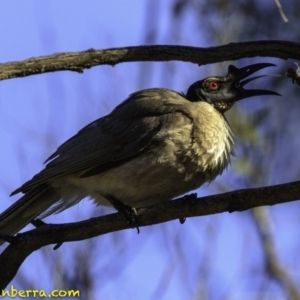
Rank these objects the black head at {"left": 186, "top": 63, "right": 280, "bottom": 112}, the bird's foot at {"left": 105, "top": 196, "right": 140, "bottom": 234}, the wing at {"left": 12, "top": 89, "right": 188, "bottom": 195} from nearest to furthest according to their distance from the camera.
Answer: the bird's foot at {"left": 105, "top": 196, "right": 140, "bottom": 234}, the wing at {"left": 12, "top": 89, "right": 188, "bottom": 195}, the black head at {"left": 186, "top": 63, "right": 280, "bottom": 112}

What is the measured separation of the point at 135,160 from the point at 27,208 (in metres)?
0.82

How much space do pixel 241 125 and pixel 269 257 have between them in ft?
5.16

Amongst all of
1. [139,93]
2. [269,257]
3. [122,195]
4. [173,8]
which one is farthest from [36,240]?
[269,257]

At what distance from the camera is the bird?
529 centimetres

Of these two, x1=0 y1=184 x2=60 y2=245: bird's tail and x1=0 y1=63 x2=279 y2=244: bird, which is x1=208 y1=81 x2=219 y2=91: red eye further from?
x1=0 y1=184 x2=60 y2=245: bird's tail

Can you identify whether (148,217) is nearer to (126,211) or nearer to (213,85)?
(126,211)

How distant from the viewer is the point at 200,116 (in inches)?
222

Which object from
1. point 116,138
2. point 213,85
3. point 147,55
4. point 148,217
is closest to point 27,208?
point 116,138

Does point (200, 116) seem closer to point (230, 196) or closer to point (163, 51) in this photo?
point (163, 51)

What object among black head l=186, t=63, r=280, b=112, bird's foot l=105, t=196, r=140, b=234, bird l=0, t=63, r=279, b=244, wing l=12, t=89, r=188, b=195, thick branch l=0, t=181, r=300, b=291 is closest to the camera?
thick branch l=0, t=181, r=300, b=291

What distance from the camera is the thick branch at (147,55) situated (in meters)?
4.89

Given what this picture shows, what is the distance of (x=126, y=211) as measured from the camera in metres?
4.96

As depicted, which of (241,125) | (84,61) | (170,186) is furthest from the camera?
(241,125)

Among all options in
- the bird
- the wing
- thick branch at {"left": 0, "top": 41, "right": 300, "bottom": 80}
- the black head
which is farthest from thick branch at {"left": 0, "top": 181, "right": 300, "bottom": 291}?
the black head
